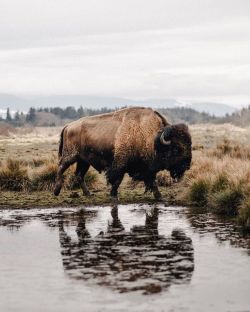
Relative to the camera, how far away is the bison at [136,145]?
14414 mm

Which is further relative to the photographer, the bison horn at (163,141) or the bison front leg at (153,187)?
the bison front leg at (153,187)

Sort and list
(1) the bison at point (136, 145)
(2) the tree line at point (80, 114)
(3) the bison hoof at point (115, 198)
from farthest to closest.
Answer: (2) the tree line at point (80, 114)
(3) the bison hoof at point (115, 198)
(1) the bison at point (136, 145)

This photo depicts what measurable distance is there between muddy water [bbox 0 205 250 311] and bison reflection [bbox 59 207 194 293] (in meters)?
0.01

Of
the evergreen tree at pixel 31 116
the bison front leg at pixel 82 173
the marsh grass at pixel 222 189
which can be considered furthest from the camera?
the evergreen tree at pixel 31 116

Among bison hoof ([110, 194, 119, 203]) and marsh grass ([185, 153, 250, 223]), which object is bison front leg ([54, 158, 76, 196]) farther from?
marsh grass ([185, 153, 250, 223])

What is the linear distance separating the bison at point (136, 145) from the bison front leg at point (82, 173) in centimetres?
77

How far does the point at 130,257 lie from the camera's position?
873 cm

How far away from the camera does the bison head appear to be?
1420cm

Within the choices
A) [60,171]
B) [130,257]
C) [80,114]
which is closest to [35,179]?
[60,171]

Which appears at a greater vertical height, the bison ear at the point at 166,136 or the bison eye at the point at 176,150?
the bison ear at the point at 166,136

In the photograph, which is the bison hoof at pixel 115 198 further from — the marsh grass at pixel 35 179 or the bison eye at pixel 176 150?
the marsh grass at pixel 35 179

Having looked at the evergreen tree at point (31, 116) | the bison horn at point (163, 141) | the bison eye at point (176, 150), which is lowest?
the bison eye at point (176, 150)

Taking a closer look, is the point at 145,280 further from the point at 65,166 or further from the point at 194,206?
the point at 65,166

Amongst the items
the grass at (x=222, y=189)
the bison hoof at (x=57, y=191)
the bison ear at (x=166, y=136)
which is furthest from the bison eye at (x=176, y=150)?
the bison hoof at (x=57, y=191)
